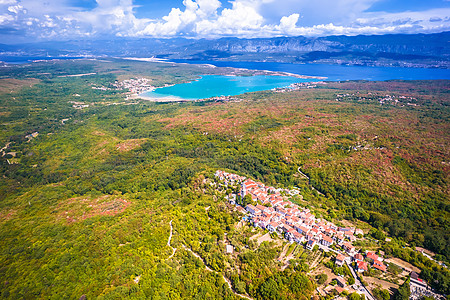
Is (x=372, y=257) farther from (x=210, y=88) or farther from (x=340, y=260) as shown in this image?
(x=210, y=88)

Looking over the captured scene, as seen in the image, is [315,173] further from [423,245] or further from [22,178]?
[22,178]

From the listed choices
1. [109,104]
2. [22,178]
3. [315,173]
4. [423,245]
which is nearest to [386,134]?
[315,173]

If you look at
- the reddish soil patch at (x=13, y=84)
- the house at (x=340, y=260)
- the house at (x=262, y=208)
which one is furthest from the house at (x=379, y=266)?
the reddish soil patch at (x=13, y=84)

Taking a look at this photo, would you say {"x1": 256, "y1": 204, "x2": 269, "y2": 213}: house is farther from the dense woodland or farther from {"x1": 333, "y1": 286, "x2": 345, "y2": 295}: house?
{"x1": 333, "y1": 286, "x2": 345, "y2": 295}: house

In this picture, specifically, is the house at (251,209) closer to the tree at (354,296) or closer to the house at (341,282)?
the house at (341,282)

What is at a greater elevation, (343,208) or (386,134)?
(386,134)

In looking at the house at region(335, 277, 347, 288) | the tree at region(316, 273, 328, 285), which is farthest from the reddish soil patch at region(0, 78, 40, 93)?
the house at region(335, 277, 347, 288)
